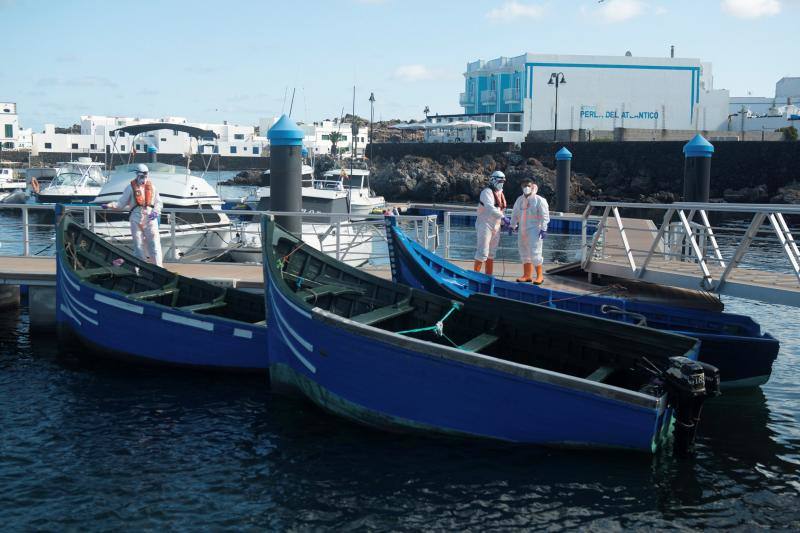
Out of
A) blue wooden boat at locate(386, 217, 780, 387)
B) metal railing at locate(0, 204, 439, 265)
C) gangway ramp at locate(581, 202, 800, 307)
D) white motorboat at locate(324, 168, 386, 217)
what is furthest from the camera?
white motorboat at locate(324, 168, 386, 217)

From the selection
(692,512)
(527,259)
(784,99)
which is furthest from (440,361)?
(784,99)

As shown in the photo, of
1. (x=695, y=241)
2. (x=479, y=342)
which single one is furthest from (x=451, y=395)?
(x=695, y=241)

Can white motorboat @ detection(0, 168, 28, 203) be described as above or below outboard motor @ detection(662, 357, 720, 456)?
above

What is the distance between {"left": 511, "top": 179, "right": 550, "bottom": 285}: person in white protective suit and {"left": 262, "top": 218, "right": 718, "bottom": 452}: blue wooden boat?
11.4ft

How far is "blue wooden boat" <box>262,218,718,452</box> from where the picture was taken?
7758mm

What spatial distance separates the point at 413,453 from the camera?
839cm

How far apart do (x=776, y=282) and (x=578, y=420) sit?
519 cm

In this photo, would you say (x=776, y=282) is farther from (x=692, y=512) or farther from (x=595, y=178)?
(x=595, y=178)

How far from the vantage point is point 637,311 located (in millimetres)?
11430

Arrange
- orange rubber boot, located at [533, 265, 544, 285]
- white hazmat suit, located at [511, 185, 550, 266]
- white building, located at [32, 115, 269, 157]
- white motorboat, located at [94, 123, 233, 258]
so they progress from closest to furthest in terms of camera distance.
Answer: white hazmat suit, located at [511, 185, 550, 266] < orange rubber boot, located at [533, 265, 544, 285] < white motorboat, located at [94, 123, 233, 258] < white building, located at [32, 115, 269, 157]

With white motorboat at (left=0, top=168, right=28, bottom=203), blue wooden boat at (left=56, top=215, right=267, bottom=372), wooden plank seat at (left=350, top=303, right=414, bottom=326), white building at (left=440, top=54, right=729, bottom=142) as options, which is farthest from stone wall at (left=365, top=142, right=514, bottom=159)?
wooden plank seat at (left=350, top=303, right=414, bottom=326)

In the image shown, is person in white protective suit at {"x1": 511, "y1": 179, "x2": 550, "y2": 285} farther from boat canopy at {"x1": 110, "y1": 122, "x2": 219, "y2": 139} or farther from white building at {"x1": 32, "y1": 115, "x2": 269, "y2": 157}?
white building at {"x1": 32, "y1": 115, "x2": 269, "y2": 157}

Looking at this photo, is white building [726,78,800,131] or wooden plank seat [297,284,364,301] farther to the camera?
white building [726,78,800,131]

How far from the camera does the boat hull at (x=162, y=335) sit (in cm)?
1090
